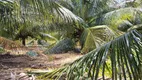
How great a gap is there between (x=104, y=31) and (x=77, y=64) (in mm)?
6760

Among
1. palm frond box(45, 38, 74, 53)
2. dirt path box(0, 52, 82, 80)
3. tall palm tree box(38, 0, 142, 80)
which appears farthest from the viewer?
palm frond box(45, 38, 74, 53)

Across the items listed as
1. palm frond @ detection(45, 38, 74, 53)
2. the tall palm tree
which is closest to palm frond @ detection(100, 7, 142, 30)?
palm frond @ detection(45, 38, 74, 53)

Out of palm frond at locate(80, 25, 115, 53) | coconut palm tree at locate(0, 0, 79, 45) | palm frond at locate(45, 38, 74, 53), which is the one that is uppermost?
coconut palm tree at locate(0, 0, 79, 45)

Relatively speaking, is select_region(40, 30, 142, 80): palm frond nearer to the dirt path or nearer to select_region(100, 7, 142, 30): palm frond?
the dirt path

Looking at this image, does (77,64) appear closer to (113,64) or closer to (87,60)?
(87,60)

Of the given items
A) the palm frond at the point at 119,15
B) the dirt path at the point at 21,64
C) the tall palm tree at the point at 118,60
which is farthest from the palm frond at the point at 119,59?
the palm frond at the point at 119,15

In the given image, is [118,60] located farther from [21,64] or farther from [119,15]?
[119,15]

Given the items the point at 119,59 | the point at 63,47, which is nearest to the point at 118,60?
the point at 119,59

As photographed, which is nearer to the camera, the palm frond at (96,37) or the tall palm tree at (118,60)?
the tall palm tree at (118,60)

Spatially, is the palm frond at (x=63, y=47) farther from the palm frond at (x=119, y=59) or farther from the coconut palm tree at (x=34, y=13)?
the palm frond at (x=119, y=59)

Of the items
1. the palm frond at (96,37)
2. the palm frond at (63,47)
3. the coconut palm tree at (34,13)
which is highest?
the coconut palm tree at (34,13)

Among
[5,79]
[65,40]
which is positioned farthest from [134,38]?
[65,40]

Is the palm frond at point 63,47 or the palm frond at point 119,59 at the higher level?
the palm frond at point 119,59

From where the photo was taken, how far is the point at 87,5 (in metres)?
12.1
